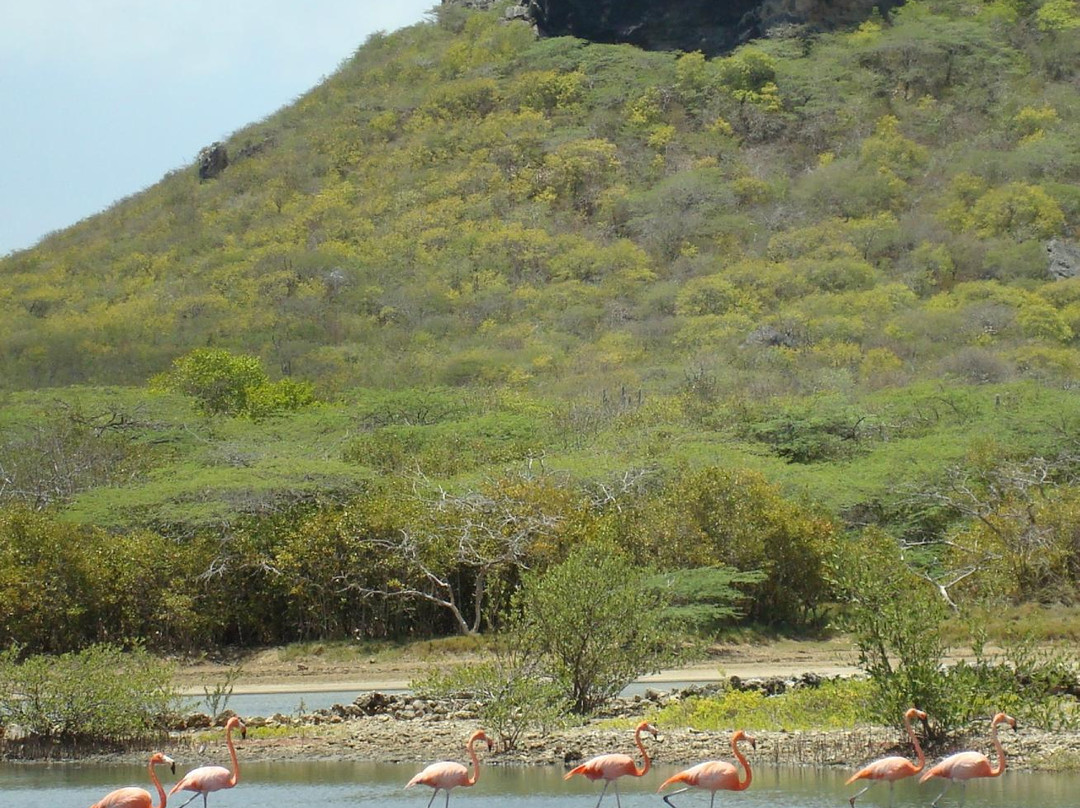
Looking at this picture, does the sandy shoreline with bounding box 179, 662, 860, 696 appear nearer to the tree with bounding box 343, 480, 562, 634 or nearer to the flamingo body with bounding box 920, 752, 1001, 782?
the tree with bounding box 343, 480, 562, 634

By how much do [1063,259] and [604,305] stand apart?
2141 cm

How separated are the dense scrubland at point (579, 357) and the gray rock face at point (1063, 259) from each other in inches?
34.9

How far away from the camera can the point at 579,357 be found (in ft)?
230

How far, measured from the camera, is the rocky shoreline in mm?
19672

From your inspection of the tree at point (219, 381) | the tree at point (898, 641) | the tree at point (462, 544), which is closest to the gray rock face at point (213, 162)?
the tree at point (219, 381)

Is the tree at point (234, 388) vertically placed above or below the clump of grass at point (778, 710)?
above

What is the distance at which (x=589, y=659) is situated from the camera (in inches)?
915

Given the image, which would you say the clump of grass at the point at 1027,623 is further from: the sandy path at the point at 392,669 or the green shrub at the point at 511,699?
the green shrub at the point at 511,699

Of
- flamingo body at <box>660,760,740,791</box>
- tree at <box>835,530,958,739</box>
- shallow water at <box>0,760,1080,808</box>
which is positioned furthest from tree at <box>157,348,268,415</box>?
flamingo body at <box>660,760,740,791</box>

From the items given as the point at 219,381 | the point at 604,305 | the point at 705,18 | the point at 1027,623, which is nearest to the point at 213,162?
the point at 705,18

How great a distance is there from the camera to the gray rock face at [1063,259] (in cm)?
7356

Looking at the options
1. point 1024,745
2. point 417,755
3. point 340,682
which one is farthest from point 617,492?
point 1024,745

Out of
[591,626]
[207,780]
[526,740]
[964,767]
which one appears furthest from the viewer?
[591,626]

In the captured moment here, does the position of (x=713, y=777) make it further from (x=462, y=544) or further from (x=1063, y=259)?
(x=1063, y=259)
